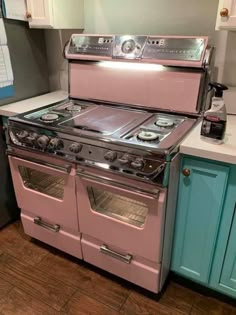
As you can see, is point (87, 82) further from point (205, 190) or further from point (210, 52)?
point (205, 190)

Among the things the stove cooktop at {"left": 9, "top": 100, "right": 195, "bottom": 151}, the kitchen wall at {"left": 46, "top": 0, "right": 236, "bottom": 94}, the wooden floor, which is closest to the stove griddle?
the stove cooktop at {"left": 9, "top": 100, "right": 195, "bottom": 151}

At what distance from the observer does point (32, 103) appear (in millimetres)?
1885

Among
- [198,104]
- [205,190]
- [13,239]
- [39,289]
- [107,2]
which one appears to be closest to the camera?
[205,190]

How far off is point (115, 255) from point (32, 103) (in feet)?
3.68

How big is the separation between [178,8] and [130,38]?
330 millimetres

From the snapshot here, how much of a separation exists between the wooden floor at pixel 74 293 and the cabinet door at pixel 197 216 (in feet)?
0.55

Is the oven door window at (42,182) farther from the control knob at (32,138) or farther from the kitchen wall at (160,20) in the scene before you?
the kitchen wall at (160,20)

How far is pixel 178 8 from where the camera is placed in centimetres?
162

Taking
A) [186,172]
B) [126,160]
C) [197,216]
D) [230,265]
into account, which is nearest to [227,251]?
[230,265]

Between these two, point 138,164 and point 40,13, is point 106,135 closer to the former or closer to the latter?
point 138,164

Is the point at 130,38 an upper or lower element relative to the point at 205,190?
upper

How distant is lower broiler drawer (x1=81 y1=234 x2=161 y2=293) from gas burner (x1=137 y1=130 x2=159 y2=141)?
0.66m

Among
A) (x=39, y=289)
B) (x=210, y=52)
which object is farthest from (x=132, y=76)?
(x=39, y=289)

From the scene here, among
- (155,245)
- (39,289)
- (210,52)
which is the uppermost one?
(210,52)
